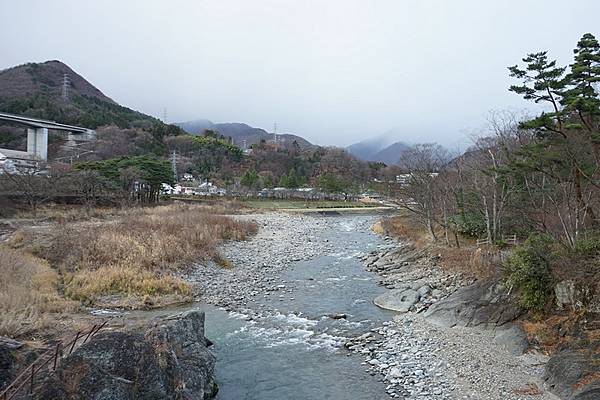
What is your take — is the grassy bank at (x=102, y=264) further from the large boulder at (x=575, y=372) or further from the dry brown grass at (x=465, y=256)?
the dry brown grass at (x=465, y=256)

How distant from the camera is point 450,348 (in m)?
10.3

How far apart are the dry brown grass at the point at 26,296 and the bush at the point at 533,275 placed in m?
11.1

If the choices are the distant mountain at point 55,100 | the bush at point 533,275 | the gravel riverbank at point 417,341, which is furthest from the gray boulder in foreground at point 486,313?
the distant mountain at point 55,100

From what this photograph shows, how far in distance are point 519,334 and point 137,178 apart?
1440 inches

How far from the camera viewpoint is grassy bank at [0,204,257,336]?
13.3 meters

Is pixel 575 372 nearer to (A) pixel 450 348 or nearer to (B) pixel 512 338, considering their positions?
(B) pixel 512 338

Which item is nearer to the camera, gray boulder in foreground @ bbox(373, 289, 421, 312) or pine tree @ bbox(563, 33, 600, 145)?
pine tree @ bbox(563, 33, 600, 145)

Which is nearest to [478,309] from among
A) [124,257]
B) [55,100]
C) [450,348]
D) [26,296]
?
[450,348]

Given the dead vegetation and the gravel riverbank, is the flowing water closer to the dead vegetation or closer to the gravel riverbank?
the gravel riverbank

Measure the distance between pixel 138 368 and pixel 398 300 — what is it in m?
9.66

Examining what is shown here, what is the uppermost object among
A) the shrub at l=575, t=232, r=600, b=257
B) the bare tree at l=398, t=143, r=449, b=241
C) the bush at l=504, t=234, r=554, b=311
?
the bare tree at l=398, t=143, r=449, b=241

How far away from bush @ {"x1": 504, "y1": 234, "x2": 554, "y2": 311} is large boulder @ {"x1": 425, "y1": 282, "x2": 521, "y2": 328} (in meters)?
0.47

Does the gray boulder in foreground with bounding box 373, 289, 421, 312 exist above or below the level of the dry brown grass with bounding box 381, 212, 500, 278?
below

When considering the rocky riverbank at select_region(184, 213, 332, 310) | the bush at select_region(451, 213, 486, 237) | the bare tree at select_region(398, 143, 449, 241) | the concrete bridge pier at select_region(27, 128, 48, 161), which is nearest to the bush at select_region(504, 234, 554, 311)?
the rocky riverbank at select_region(184, 213, 332, 310)
